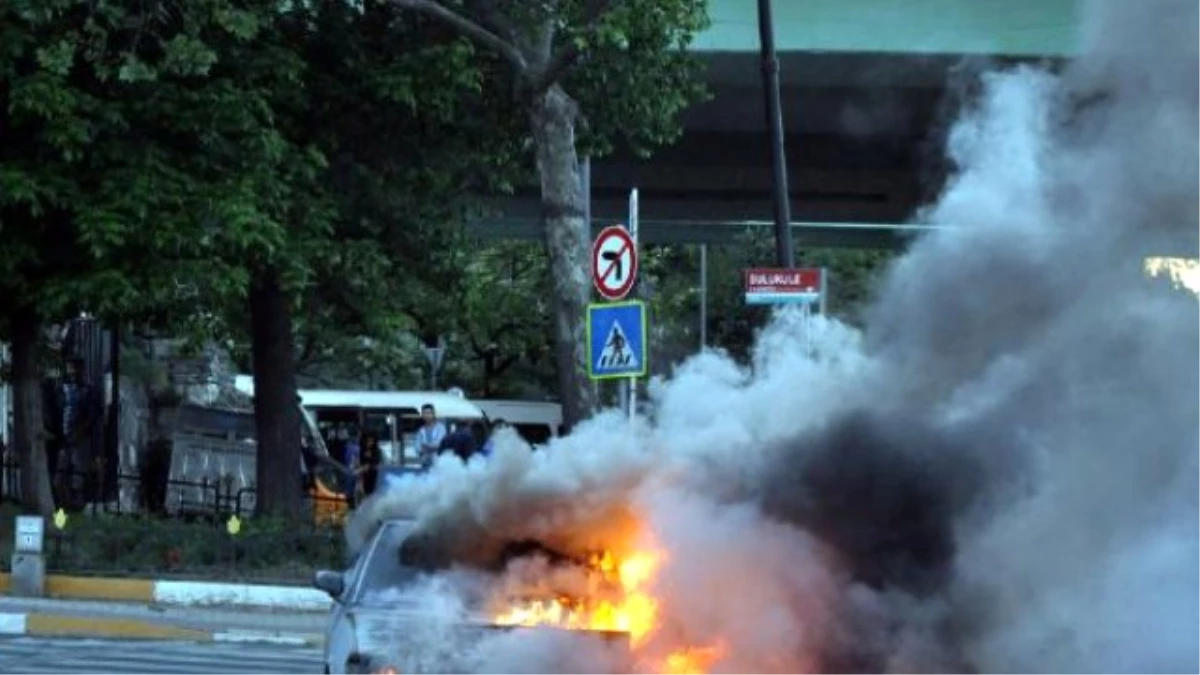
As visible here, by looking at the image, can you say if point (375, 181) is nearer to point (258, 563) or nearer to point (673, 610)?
point (258, 563)

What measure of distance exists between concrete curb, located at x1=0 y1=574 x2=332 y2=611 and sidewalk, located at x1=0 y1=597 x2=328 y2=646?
14 centimetres

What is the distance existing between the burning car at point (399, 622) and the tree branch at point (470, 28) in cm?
807

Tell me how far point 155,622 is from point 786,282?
6.34 metres

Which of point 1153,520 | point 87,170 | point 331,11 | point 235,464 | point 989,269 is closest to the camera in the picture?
point 1153,520

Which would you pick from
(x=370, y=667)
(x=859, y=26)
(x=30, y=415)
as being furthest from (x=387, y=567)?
(x=859, y=26)

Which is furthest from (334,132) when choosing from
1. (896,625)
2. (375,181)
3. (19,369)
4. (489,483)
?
(896,625)

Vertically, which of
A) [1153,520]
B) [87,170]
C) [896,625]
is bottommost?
[896,625]

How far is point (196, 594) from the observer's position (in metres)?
16.7

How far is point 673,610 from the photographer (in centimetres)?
757

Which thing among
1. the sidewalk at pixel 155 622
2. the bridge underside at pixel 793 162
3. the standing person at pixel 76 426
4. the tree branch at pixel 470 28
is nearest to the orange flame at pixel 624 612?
the sidewalk at pixel 155 622

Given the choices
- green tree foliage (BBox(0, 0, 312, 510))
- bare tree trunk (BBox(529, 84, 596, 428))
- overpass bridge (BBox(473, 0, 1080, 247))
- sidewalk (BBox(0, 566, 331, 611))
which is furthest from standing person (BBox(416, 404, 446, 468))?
overpass bridge (BBox(473, 0, 1080, 247))

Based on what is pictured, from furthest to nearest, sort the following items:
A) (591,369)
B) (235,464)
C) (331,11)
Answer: (235,464), (331,11), (591,369)

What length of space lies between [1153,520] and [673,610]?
2069mm

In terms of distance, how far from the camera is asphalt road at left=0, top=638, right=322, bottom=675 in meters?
12.7
